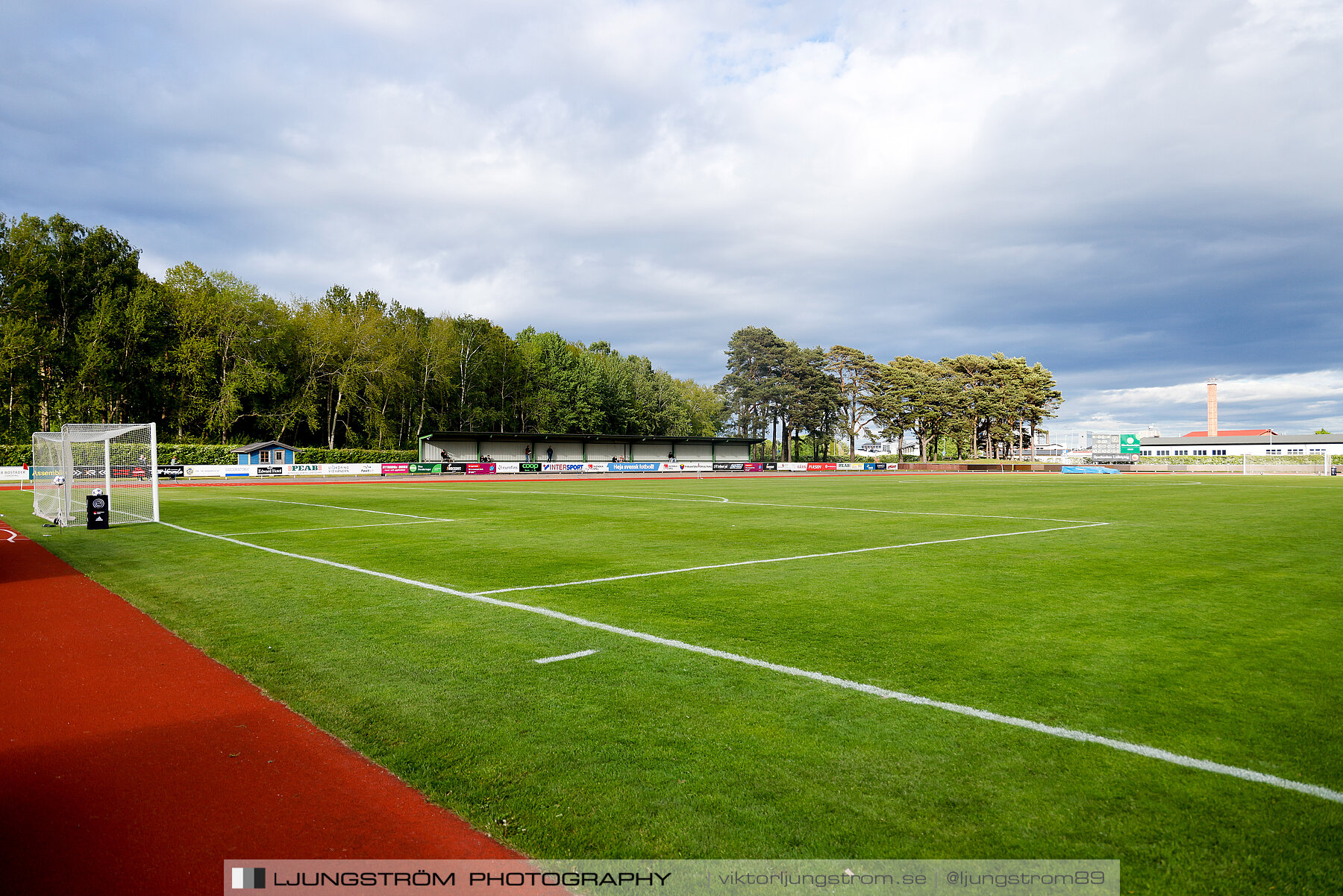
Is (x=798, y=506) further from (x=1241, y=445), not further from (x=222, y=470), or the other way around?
(x=1241, y=445)

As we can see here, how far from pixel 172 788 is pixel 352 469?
5278 centimetres

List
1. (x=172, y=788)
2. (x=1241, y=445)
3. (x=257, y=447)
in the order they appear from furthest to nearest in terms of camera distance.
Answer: (x=1241, y=445) < (x=257, y=447) < (x=172, y=788)

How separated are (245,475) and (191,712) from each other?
5028cm

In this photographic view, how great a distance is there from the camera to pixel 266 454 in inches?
2046

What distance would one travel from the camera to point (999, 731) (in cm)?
420

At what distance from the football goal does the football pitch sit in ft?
21.9

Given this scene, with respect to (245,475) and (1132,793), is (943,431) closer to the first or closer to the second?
(245,475)

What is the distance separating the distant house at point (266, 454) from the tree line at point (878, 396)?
2269 inches

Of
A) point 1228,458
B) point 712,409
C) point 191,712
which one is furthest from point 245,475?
point 1228,458

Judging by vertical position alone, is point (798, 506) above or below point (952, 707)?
below

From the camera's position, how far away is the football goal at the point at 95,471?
17.6m

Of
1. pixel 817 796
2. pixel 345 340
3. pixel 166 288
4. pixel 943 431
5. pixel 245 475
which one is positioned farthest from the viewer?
pixel 943 431

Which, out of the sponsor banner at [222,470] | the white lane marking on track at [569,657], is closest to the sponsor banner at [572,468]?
A: the sponsor banner at [222,470]

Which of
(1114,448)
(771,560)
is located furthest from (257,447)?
(1114,448)
